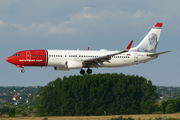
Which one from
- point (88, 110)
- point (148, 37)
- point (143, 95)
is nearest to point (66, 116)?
point (88, 110)

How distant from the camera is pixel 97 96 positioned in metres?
173

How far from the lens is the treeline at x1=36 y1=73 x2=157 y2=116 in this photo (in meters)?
170

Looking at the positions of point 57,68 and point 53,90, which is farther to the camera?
point 53,90

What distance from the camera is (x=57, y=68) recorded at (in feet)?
267

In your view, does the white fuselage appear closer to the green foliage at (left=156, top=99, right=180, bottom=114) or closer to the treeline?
the treeline

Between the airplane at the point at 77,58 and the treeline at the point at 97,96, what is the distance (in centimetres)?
8736

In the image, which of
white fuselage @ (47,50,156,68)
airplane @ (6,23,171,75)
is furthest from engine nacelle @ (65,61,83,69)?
white fuselage @ (47,50,156,68)

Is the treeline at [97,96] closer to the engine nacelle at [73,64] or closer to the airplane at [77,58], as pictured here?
the airplane at [77,58]

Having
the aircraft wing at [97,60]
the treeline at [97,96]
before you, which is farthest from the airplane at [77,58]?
the treeline at [97,96]

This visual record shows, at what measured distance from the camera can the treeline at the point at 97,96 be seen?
170375mm

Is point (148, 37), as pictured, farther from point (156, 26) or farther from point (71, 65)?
point (71, 65)

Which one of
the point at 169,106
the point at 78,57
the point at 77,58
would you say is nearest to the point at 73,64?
the point at 77,58

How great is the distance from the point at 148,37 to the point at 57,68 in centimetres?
2741

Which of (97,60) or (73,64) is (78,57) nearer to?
(73,64)
